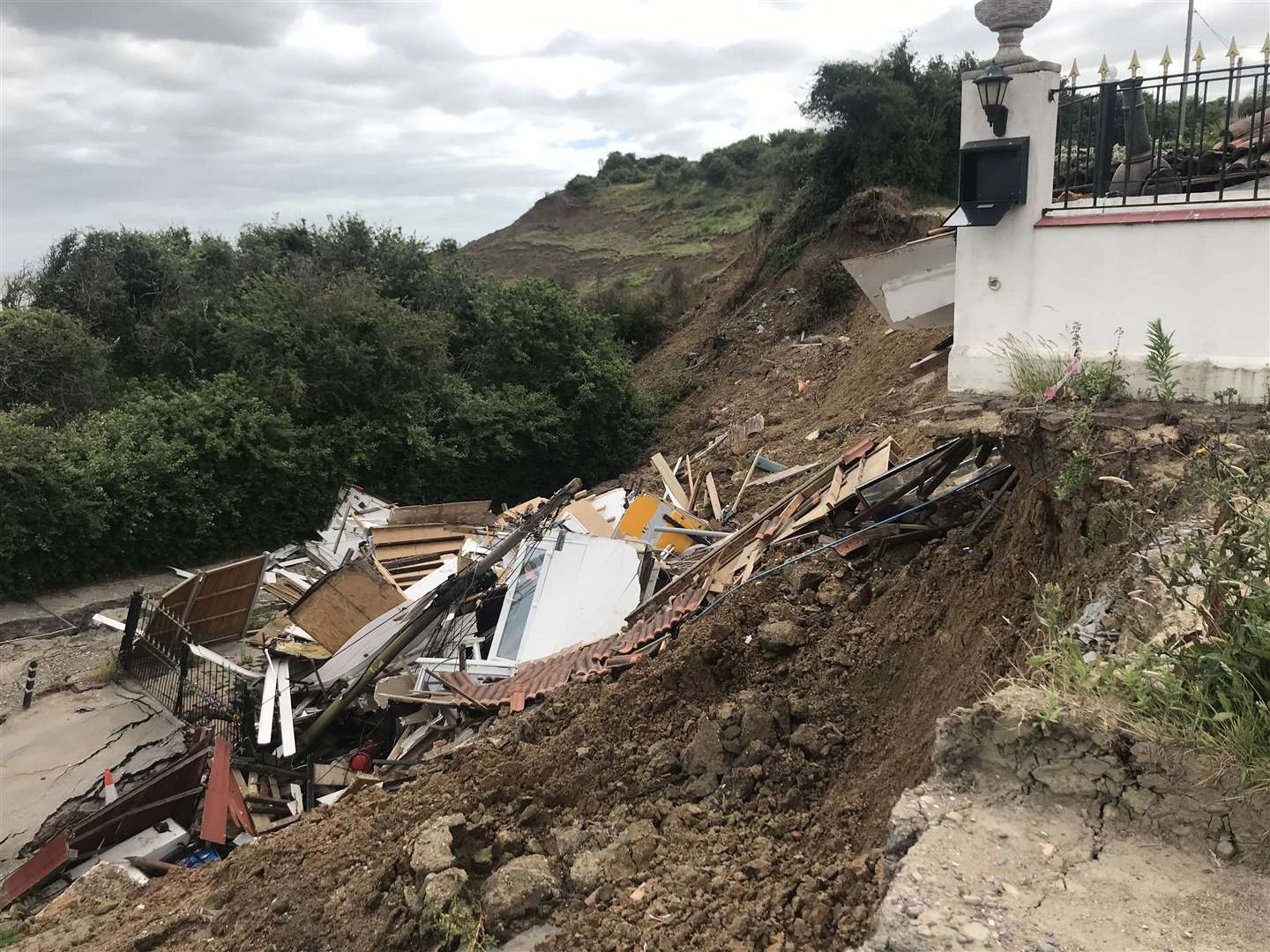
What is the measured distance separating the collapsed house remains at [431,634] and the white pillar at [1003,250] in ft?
1.82

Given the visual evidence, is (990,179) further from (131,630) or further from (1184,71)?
(131,630)

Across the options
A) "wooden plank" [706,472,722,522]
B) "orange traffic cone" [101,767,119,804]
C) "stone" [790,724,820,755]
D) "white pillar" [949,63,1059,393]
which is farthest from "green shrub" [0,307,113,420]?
"white pillar" [949,63,1059,393]

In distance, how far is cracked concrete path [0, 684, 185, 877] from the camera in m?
7.94

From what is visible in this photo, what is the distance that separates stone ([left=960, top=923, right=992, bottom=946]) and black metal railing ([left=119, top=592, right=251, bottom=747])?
25.6 feet

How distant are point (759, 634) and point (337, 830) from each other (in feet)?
10.3

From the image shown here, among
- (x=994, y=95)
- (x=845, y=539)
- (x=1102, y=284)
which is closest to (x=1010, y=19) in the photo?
(x=994, y=95)

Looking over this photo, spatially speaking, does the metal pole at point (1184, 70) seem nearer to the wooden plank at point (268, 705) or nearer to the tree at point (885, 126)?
the wooden plank at point (268, 705)

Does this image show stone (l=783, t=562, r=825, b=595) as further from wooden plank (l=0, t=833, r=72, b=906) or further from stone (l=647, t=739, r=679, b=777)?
wooden plank (l=0, t=833, r=72, b=906)

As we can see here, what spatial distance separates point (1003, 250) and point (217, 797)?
24.6ft

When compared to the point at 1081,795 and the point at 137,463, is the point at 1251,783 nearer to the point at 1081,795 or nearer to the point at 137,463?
the point at 1081,795

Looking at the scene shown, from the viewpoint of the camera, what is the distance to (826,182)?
21625mm

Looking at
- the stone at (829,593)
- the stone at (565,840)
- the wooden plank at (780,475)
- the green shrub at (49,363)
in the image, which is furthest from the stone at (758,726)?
the green shrub at (49,363)

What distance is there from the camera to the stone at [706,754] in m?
4.66

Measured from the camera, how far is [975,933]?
7.69ft
